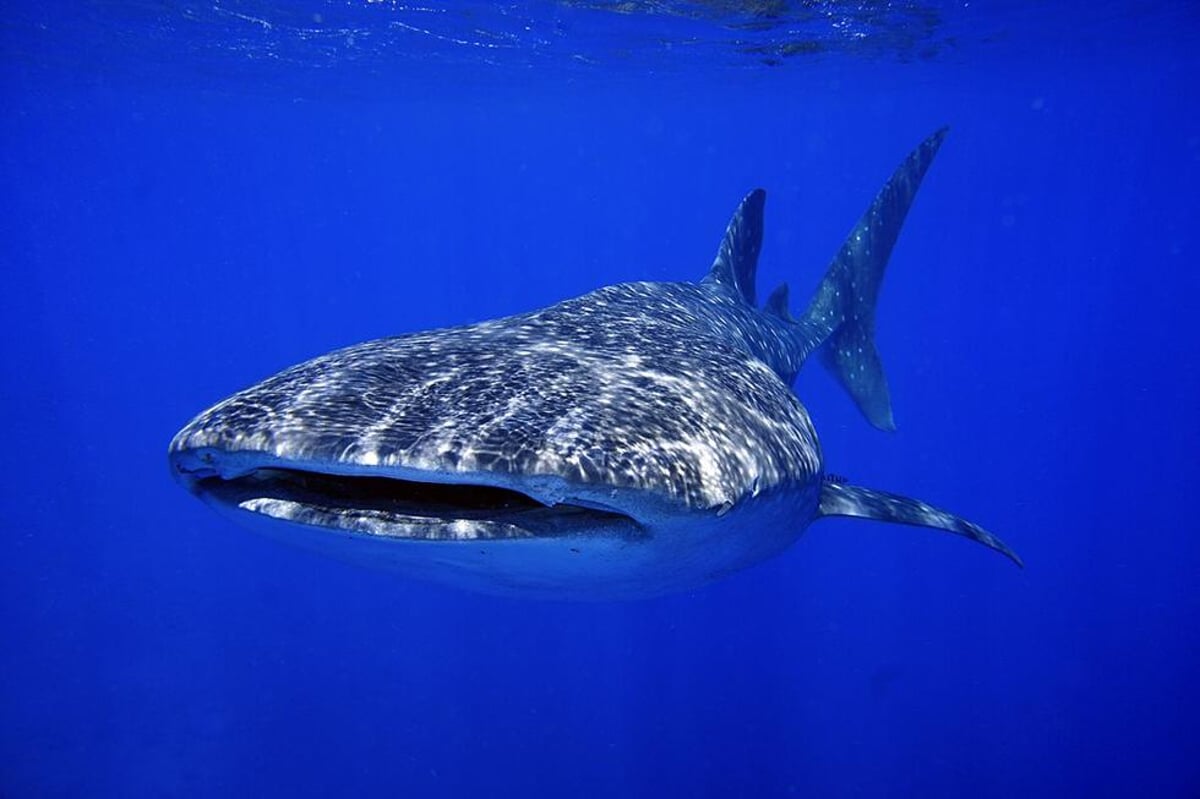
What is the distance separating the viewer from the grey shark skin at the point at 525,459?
273cm

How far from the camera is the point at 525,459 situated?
8.66 feet

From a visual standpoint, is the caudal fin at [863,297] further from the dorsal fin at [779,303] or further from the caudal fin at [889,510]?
the caudal fin at [889,510]

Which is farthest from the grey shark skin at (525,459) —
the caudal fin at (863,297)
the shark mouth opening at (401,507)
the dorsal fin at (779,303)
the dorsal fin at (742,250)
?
the caudal fin at (863,297)

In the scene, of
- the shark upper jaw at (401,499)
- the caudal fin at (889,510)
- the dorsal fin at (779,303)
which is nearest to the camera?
the shark upper jaw at (401,499)

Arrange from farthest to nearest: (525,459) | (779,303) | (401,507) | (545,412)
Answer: (779,303) < (545,412) < (401,507) < (525,459)

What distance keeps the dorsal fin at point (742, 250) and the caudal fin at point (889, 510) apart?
3420 mm

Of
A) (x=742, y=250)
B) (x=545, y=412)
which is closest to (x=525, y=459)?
(x=545, y=412)

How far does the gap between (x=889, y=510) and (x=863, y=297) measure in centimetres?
559

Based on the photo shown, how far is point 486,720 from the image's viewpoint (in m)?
17.0

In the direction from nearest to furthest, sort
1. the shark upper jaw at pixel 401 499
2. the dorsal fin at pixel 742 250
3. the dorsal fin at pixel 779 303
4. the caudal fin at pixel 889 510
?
the shark upper jaw at pixel 401 499 < the caudal fin at pixel 889 510 < the dorsal fin at pixel 742 250 < the dorsal fin at pixel 779 303

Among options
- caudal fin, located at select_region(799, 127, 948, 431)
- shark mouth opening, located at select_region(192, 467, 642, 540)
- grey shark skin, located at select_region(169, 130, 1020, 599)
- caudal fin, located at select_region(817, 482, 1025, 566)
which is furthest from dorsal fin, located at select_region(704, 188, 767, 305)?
shark mouth opening, located at select_region(192, 467, 642, 540)

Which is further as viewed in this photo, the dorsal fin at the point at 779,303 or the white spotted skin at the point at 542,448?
the dorsal fin at the point at 779,303

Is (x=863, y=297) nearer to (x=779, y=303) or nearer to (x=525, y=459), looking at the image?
(x=779, y=303)

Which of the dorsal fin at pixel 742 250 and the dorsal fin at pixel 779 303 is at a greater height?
the dorsal fin at pixel 742 250
